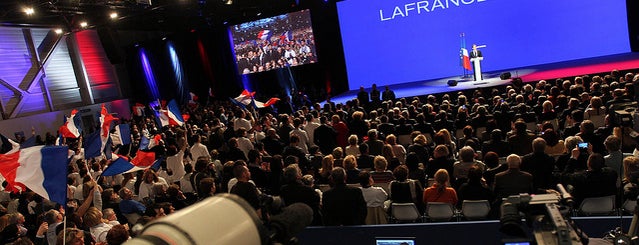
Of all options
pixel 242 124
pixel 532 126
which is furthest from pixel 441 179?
pixel 242 124

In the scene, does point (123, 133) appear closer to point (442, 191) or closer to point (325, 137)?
point (325, 137)

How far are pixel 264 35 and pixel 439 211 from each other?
50.4 feet

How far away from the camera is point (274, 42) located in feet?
62.8

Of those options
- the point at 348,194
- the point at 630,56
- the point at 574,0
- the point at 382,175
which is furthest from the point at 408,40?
the point at 348,194

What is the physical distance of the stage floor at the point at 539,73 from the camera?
43.3 ft

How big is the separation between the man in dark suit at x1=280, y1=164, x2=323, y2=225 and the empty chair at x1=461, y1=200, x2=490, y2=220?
142cm

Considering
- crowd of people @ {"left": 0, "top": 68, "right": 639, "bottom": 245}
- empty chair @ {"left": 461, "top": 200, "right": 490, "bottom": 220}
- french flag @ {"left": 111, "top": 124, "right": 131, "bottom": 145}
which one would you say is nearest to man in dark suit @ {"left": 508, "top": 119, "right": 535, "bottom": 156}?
crowd of people @ {"left": 0, "top": 68, "right": 639, "bottom": 245}

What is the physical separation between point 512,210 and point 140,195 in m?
5.70

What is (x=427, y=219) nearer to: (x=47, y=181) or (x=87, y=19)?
(x=47, y=181)

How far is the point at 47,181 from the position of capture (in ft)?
15.3

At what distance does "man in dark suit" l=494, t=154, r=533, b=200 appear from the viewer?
4.89 metres

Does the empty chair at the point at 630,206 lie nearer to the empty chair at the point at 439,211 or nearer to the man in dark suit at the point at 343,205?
the empty chair at the point at 439,211

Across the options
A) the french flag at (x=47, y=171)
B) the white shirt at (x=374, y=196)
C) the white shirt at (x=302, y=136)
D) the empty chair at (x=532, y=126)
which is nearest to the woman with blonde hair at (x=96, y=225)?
the french flag at (x=47, y=171)

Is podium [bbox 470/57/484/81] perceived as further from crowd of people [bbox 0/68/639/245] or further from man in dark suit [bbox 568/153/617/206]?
man in dark suit [bbox 568/153/617/206]
